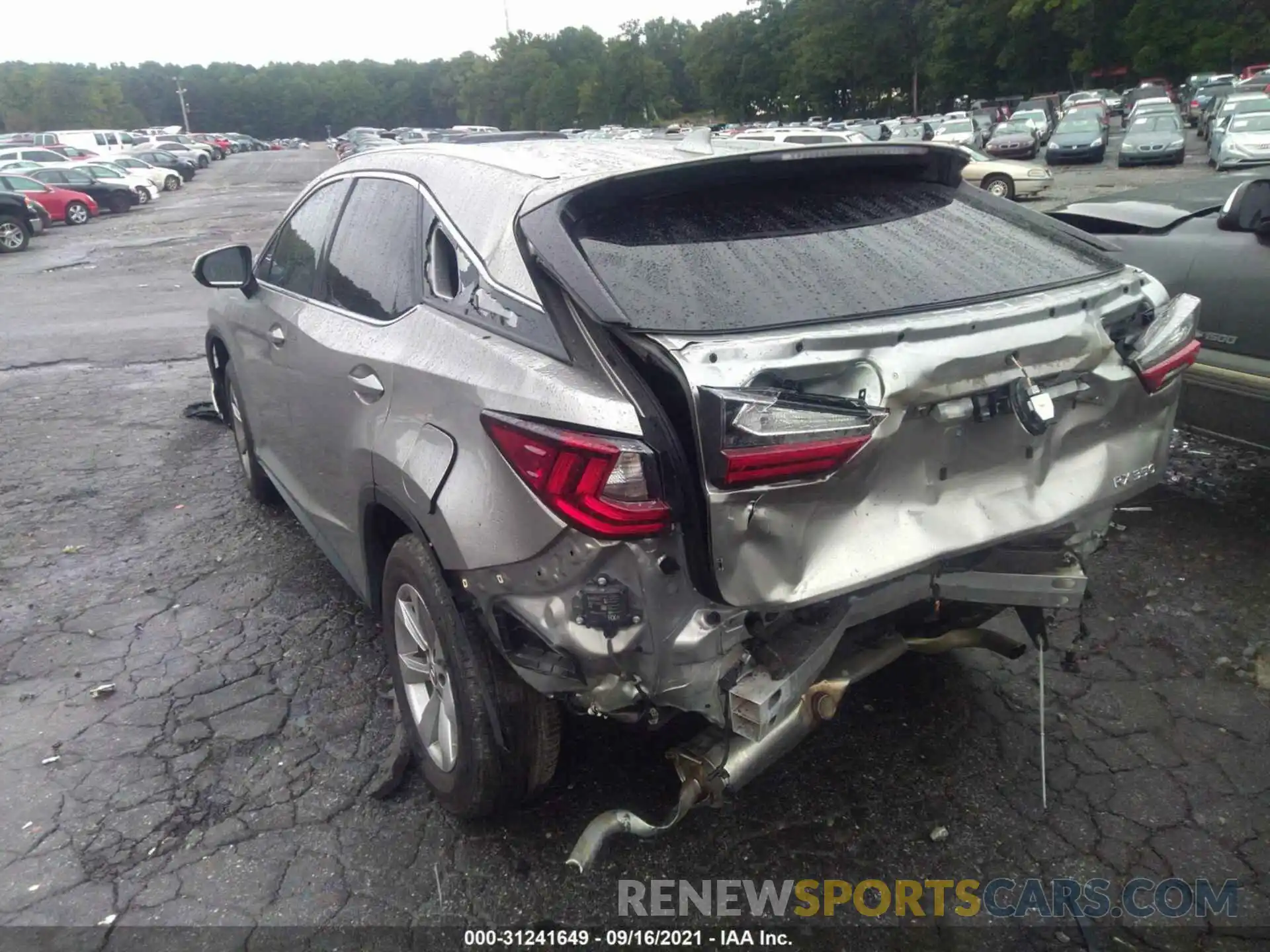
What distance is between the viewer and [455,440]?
247cm

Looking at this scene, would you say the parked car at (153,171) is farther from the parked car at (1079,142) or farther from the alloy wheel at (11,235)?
the parked car at (1079,142)

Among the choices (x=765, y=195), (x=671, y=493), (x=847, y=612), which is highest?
(x=765, y=195)

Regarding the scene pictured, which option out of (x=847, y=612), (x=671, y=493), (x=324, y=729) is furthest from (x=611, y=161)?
(x=324, y=729)

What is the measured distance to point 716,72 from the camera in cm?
9144

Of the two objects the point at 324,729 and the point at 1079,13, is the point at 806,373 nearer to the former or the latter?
the point at 324,729

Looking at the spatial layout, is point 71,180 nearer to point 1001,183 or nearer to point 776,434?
point 1001,183

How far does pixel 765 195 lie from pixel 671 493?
3.47 feet

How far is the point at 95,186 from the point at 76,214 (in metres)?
2.97

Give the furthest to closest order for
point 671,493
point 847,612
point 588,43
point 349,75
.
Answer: point 349,75, point 588,43, point 847,612, point 671,493

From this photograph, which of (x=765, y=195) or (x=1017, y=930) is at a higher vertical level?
(x=765, y=195)

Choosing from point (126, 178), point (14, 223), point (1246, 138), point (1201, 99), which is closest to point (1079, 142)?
point (1246, 138)

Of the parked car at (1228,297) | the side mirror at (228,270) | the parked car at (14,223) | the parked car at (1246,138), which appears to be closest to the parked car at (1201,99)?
the parked car at (1246,138)

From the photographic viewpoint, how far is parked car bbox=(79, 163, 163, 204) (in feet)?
100

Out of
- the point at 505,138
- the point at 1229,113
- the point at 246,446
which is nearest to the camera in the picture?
the point at 505,138
